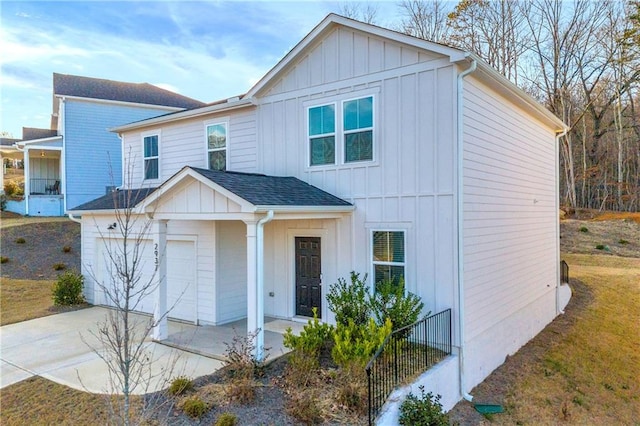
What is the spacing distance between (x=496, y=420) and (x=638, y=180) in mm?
30231

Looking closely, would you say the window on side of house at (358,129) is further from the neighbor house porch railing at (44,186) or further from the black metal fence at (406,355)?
the neighbor house porch railing at (44,186)

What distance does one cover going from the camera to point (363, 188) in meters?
8.91

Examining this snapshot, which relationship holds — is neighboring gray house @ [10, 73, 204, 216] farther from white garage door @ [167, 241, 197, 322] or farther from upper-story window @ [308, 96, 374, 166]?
upper-story window @ [308, 96, 374, 166]

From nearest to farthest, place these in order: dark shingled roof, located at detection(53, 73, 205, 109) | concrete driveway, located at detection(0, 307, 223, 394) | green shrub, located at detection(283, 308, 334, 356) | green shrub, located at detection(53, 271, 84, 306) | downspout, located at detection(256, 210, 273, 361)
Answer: concrete driveway, located at detection(0, 307, 223, 394) < green shrub, located at detection(283, 308, 334, 356) < downspout, located at detection(256, 210, 273, 361) < green shrub, located at detection(53, 271, 84, 306) < dark shingled roof, located at detection(53, 73, 205, 109)

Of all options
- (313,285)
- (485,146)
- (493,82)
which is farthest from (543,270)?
(313,285)

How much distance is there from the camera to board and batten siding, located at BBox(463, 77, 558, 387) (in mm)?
8141

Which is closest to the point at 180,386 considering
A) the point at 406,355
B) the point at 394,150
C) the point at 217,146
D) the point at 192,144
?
the point at 406,355

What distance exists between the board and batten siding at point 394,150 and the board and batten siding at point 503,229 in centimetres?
50

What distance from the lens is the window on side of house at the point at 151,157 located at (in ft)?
42.5

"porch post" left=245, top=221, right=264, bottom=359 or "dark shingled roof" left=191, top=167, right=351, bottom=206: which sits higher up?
"dark shingled roof" left=191, top=167, right=351, bottom=206

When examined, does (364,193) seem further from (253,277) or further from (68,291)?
(68,291)

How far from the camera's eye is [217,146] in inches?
452

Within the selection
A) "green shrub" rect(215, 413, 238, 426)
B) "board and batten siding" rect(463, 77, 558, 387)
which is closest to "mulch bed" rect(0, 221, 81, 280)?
"green shrub" rect(215, 413, 238, 426)

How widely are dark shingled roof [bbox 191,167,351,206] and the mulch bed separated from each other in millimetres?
11814
